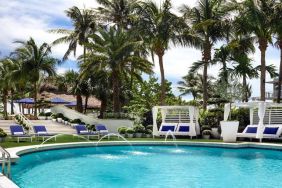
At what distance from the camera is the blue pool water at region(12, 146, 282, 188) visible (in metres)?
12.2

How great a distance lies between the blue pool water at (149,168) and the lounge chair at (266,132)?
3.10 meters

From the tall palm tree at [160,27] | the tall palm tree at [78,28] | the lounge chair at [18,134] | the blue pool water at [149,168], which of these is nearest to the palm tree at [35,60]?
the tall palm tree at [78,28]

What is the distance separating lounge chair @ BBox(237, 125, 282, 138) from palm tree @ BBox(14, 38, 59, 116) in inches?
727

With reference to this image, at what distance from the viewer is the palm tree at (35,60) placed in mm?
35312

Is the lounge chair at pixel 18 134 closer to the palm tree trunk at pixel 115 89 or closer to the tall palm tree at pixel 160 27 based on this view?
the palm tree trunk at pixel 115 89

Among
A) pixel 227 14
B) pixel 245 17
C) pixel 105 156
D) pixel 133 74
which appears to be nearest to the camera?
pixel 105 156

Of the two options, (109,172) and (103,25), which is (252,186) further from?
(103,25)

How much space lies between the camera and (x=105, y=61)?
30625 millimetres

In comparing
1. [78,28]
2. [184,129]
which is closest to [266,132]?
[184,129]

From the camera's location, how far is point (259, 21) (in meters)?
26.3

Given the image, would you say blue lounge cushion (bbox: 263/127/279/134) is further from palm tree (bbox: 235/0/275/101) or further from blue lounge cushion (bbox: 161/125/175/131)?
blue lounge cushion (bbox: 161/125/175/131)

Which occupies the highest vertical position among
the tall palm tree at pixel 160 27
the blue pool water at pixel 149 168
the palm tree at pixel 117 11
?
the palm tree at pixel 117 11

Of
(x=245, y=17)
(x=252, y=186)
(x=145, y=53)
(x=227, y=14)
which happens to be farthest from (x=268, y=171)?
(x=145, y=53)

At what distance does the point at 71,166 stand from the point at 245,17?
16678mm
